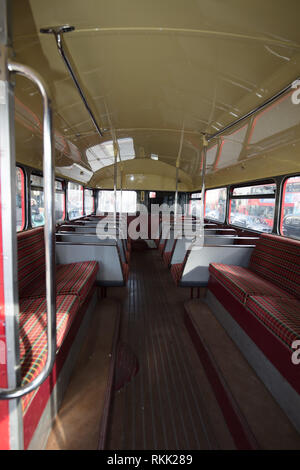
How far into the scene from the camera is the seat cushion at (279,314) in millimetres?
1554

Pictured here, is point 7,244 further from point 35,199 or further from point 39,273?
point 35,199

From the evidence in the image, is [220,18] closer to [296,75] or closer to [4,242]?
[296,75]

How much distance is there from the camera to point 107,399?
1.59m

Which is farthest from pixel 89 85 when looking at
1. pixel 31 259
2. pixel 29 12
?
pixel 31 259

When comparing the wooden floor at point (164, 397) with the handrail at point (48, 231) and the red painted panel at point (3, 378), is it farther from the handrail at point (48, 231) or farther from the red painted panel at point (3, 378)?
the handrail at point (48, 231)

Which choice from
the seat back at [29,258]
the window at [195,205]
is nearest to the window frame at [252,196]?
the window at [195,205]

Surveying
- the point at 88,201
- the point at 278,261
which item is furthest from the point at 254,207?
the point at 88,201

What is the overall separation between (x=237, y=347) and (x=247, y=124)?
272 centimetres

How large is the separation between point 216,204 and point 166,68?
11.9 ft

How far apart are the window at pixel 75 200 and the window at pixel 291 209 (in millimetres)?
4383

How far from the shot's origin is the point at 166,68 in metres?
2.21

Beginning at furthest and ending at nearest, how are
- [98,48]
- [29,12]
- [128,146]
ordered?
[128,146]
[98,48]
[29,12]

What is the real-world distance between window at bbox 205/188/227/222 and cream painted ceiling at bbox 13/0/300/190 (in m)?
0.96

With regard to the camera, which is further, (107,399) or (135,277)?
(135,277)
